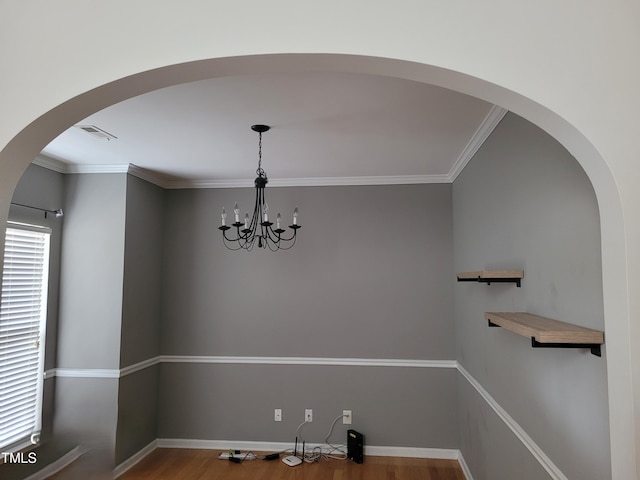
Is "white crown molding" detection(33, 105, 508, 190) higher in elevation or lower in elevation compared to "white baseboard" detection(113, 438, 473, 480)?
higher

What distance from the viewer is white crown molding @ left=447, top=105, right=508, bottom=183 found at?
260 centimetres

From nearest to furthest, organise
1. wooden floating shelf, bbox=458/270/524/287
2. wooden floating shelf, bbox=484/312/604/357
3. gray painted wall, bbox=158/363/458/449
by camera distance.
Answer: wooden floating shelf, bbox=484/312/604/357, wooden floating shelf, bbox=458/270/524/287, gray painted wall, bbox=158/363/458/449

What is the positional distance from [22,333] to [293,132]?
2608 mm

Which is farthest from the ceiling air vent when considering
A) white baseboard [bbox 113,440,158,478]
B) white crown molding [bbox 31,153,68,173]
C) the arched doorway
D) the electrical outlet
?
the electrical outlet

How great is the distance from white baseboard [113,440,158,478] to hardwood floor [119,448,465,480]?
40 millimetres

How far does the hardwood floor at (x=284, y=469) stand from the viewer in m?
3.81

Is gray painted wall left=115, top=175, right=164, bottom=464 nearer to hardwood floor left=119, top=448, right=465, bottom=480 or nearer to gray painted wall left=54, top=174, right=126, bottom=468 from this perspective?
gray painted wall left=54, top=174, right=126, bottom=468

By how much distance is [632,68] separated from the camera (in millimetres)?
1209

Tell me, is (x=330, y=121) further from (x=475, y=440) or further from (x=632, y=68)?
(x=475, y=440)

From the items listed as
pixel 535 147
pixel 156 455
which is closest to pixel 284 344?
pixel 156 455

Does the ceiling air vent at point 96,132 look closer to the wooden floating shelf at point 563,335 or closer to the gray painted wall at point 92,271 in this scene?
the gray painted wall at point 92,271

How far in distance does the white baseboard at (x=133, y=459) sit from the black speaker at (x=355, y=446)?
189 centimetres

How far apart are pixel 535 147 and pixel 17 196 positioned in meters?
3.51

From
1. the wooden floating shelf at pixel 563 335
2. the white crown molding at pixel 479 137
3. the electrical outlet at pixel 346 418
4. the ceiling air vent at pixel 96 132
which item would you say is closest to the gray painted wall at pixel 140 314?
the ceiling air vent at pixel 96 132
